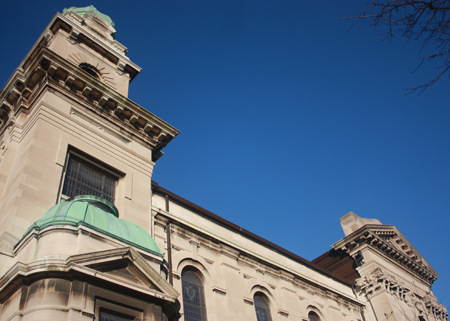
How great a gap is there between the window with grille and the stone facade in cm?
5

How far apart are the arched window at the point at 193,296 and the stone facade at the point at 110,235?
45 mm

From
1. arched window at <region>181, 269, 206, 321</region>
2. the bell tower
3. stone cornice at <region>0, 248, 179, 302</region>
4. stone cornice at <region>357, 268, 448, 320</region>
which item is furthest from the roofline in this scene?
stone cornice at <region>0, 248, 179, 302</region>

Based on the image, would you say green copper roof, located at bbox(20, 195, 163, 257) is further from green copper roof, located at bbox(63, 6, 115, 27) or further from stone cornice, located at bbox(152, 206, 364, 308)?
green copper roof, located at bbox(63, 6, 115, 27)

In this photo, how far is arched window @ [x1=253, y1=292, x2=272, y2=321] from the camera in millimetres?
18203

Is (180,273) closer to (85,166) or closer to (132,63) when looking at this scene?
(85,166)

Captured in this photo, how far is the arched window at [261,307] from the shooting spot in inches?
717

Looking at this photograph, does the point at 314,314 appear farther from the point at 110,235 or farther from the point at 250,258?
the point at 110,235

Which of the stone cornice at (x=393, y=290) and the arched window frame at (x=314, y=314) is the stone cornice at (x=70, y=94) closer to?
the arched window frame at (x=314, y=314)

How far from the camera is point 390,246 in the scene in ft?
101

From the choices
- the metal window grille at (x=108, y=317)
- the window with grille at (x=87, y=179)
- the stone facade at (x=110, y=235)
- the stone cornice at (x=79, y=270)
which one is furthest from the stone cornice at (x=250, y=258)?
the metal window grille at (x=108, y=317)

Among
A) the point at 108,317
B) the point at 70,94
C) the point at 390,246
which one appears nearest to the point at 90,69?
the point at 70,94

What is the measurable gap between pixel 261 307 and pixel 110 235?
33.8ft

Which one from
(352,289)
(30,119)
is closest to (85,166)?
(30,119)

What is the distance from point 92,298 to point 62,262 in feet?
3.59
